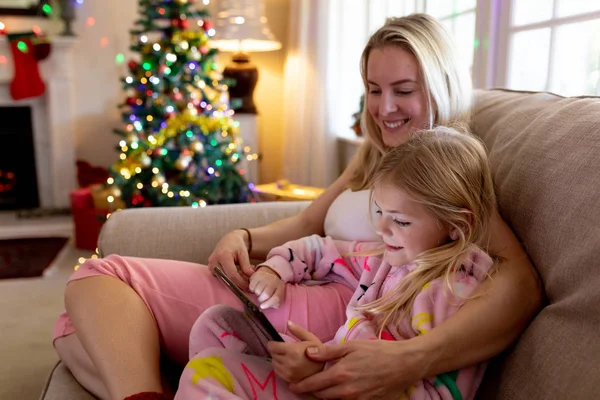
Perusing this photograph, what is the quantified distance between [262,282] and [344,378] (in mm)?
362

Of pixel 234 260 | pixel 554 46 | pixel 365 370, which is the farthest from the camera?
pixel 554 46

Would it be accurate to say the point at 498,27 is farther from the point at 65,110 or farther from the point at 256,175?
the point at 65,110

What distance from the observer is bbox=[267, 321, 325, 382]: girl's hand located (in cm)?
80

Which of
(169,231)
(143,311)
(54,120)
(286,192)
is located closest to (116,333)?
(143,311)

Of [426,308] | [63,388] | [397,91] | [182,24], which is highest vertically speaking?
[182,24]

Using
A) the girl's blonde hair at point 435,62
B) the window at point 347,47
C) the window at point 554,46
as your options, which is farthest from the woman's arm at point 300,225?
the window at point 347,47

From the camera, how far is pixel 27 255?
317 cm

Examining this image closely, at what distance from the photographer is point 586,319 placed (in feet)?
2.37

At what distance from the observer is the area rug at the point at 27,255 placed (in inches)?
113

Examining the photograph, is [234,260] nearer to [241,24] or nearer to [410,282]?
[410,282]

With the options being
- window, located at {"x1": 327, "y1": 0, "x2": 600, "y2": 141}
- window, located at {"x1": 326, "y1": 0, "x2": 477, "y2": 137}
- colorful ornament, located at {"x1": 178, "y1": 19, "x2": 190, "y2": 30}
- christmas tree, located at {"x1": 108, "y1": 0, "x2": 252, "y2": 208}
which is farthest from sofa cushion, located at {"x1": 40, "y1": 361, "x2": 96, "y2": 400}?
window, located at {"x1": 326, "y1": 0, "x2": 477, "y2": 137}

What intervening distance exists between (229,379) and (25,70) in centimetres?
363

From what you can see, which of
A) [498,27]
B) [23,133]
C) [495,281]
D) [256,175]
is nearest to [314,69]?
[256,175]

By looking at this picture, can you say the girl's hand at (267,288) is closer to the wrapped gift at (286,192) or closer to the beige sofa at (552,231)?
the beige sofa at (552,231)
